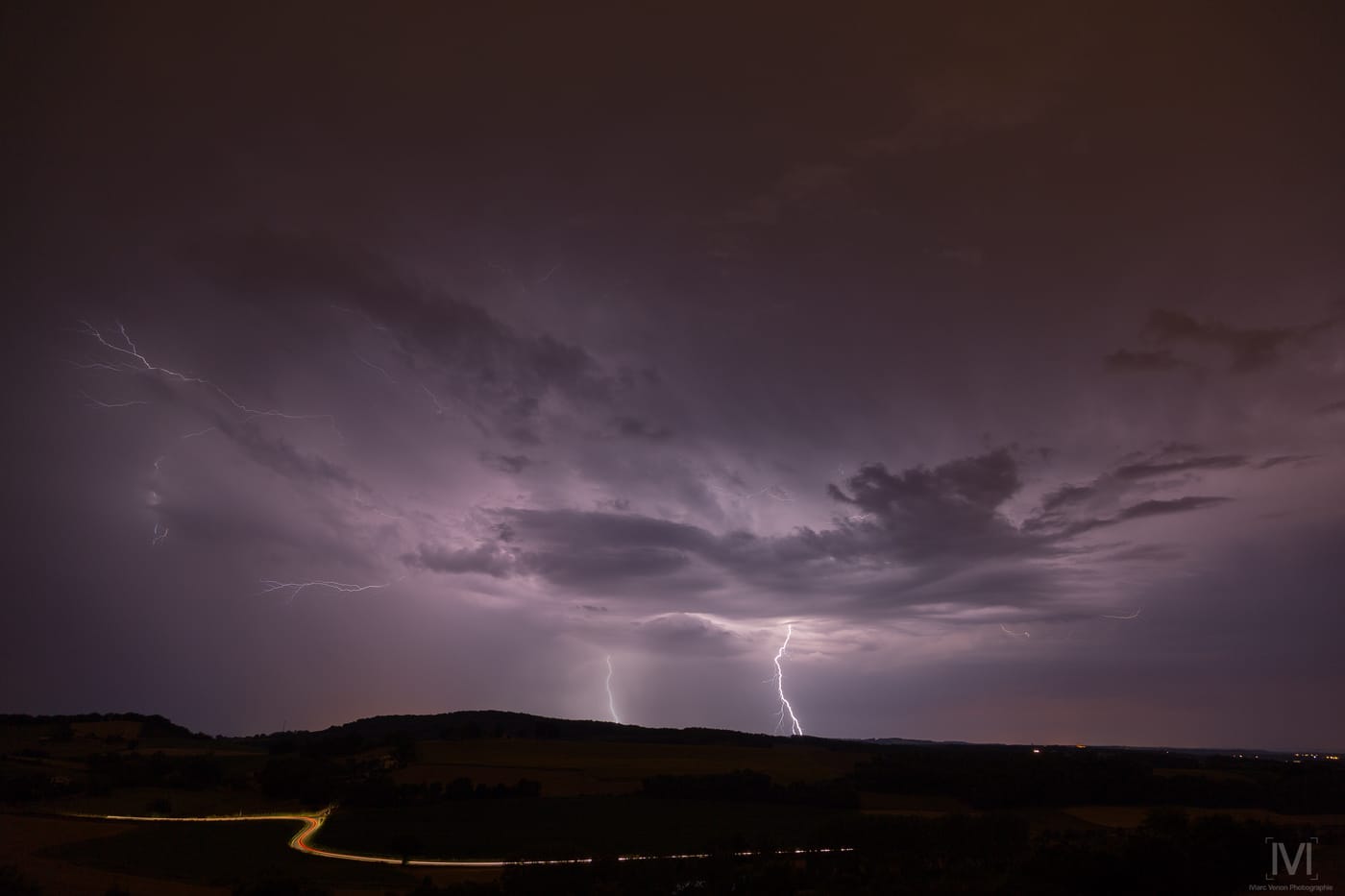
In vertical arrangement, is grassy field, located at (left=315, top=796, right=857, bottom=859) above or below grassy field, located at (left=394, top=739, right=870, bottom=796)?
above

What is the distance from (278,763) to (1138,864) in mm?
62422

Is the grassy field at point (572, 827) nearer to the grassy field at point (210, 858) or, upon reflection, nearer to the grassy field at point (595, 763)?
the grassy field at point (210, 858)

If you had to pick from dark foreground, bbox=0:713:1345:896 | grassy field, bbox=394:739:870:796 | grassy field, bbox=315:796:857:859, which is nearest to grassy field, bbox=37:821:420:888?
dark foreground, bbox=0:713:1345:896

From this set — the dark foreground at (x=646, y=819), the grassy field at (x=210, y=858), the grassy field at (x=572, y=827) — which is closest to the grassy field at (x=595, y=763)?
the dark foreground at (x=646, y=819)

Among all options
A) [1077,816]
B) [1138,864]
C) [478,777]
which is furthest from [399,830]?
[1077,816]

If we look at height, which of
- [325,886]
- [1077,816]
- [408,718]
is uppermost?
[325,886]

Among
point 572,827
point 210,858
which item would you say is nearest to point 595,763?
point 572,827

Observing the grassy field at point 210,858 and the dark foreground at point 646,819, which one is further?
the grassy field at point 210,858

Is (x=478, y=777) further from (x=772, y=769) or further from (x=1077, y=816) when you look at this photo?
(x=1077, y=816)

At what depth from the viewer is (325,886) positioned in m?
27.2

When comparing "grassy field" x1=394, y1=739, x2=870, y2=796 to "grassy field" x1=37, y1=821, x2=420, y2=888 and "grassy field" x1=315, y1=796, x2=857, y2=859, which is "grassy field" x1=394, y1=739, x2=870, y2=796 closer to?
"grassy field" x1=315, y1=796, x2=857, y2=859

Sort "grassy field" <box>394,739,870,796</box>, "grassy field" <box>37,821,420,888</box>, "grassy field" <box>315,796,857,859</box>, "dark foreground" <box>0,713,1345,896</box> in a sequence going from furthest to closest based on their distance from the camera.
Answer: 1. "grassy field" <box>394,739,870,796</box>
2. "grassy field" <box>315,796,857,859</box>
3. "grassy field" <box>37,821,420,888</box>
4. "dark foreground" <box>0,713,1345,896</box>

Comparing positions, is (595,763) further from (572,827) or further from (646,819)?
(572,827)

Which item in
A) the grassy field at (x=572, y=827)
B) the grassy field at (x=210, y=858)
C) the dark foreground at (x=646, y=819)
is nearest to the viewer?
the dark foreground at (x=646, y=819)
